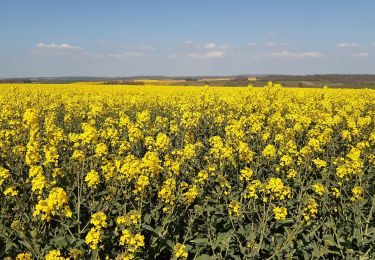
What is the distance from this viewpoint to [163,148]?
6105 millimetres

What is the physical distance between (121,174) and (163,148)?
57.4 inches

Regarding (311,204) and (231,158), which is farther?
(231,158)

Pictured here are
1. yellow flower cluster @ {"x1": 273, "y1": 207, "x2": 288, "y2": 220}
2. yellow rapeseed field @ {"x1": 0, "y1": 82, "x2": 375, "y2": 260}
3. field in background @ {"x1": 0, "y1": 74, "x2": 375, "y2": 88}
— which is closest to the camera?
yellow rapeseed field @ {"x1": 0, "y1": 82, "x2": 375, "y2": 260}

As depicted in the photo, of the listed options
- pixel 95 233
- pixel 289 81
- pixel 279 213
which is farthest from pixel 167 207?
pixel 289 81

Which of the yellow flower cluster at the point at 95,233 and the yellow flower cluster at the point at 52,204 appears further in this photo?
the yellow flower cluster at the point at 52,204

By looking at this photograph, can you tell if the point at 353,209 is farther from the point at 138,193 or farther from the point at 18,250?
the point at 18,250

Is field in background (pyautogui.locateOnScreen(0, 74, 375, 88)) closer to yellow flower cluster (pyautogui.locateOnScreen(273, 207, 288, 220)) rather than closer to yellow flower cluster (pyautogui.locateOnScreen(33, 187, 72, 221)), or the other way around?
yellow flower cluster (pyautogui.locateOnScreen(273, 207, 288, 220))

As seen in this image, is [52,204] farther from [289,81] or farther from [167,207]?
[289,81]

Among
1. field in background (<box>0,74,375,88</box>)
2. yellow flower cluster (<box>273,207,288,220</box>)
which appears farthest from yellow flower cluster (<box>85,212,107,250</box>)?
field in background (<box>0,74,375,88</box>)

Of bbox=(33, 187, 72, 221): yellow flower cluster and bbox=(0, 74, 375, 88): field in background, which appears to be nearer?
bbox=(33, 187, 72, 221): yellow flower cluster

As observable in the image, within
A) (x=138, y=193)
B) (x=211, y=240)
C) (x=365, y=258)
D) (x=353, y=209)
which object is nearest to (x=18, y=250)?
(x=138, y=193)

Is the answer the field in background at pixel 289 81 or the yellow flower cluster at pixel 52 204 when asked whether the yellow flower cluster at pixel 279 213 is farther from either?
the field in background at pixel 289 81

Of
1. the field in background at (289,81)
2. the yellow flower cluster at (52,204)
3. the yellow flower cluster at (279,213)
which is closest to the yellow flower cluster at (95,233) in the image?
the yellow flower cluster at (52,204)

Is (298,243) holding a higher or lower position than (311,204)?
lower
